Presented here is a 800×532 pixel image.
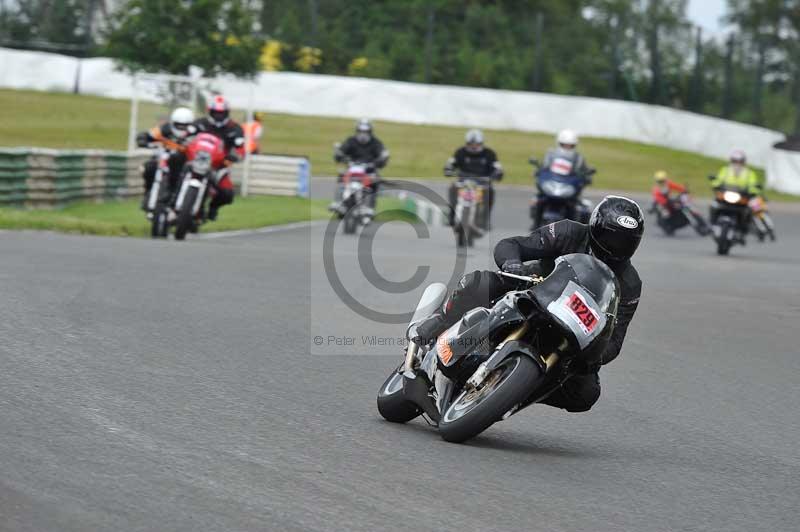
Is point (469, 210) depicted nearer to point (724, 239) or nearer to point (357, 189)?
point (357, 189)

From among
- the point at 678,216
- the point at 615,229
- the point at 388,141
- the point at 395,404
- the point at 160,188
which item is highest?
the point at 615,229

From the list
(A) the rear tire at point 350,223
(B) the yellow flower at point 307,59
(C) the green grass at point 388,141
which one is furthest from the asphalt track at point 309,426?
(B) the yellow flower at point 307,59

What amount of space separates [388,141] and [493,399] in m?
36.9

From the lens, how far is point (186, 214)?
16594mm

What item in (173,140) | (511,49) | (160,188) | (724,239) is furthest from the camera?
(511,49)

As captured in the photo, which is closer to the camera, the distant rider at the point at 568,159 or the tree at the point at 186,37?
the distant rider at the point at 568,159

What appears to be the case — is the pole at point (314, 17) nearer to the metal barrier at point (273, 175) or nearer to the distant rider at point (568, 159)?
the metal barrier at point (273, 175)

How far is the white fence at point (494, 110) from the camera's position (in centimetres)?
4266

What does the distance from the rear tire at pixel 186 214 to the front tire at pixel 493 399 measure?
10727 millimetres

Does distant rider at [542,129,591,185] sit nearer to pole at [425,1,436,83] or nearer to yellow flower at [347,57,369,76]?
yellow flower at [347,57,369,76]

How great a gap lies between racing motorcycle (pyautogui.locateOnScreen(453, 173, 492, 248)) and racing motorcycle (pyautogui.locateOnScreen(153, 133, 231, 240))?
471 centimetres

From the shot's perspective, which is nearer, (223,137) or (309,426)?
(309,426)

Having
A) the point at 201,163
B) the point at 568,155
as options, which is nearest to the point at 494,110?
the point at 568,155

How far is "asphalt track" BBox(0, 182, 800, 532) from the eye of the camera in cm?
489
